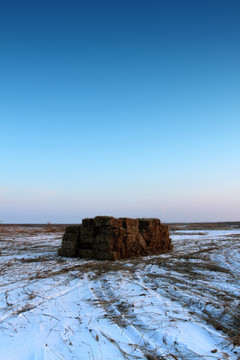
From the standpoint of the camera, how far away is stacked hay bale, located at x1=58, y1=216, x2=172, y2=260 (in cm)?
1037

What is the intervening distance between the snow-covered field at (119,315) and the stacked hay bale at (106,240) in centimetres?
282

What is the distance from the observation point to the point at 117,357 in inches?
119

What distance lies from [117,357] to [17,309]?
2279mm

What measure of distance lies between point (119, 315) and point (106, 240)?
616cm

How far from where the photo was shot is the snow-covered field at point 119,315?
10.4 ft

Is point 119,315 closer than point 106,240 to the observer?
Yes

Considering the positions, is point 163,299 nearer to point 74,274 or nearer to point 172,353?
point 172,353

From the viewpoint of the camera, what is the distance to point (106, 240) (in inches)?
407

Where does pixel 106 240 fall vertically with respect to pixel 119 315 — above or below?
above

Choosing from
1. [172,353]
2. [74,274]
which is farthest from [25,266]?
[172,353]

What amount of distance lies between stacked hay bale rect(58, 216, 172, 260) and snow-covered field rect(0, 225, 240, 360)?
2.82 metres

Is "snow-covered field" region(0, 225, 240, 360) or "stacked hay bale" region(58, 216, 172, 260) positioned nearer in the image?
"snow-covered field" region(0, 225, 240, 360)

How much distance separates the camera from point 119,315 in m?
4.21

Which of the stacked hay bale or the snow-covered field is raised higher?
the stacked hay bale
